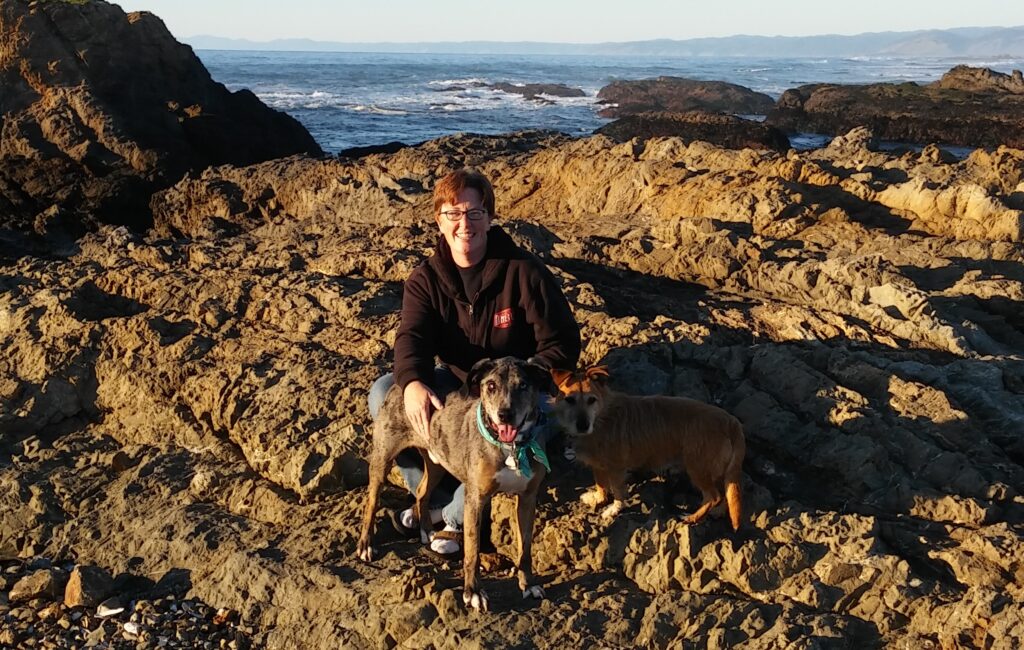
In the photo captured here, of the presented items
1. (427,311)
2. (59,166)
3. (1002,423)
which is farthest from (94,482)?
(59,166)

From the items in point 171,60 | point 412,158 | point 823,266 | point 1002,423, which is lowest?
point 1002,423

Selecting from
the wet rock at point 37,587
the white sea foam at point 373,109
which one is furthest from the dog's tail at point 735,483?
the white sea foam at point 373,109

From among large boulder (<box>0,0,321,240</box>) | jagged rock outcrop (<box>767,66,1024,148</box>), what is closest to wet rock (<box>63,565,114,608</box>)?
large boulder (<box>0,0,321,240</box>)

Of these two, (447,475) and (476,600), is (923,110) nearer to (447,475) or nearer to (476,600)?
(447,475)

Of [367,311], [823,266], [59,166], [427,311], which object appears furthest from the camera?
[59,166]

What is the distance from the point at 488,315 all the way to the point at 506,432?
1060 mm

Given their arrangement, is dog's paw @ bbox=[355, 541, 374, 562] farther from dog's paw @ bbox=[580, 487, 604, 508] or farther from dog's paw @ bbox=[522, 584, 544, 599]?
dog's paw @ bbox=[580, 487, 604, 508]

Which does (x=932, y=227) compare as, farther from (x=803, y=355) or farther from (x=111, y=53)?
(x=111, y=53)

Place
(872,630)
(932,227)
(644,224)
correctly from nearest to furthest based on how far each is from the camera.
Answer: (872,630) < (932,227) < (644,224)

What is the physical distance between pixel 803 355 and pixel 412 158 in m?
Answer: 8.54

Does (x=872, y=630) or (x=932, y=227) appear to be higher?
(x=932, y=227)

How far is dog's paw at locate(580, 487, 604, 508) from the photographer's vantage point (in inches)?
205

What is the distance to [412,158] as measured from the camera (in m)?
13.3

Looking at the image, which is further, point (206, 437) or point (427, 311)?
point (206, 437)
